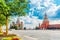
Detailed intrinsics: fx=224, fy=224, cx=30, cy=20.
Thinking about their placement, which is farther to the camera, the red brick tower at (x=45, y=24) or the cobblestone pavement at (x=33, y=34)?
the cobblestone pavement at (x=33, y=34)

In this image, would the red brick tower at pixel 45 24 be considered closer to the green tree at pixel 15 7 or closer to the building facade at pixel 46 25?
the building facade at pixel 46 25

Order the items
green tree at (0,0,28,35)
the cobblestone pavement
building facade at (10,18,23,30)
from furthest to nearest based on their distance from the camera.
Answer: the cobblestone pavement
building facade at (10,18,23,30)
green tree at (0,0,28,35)

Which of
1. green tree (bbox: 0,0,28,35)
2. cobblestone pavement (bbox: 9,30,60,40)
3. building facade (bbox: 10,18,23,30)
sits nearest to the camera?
green tree (bbox: 0,0,28,35)

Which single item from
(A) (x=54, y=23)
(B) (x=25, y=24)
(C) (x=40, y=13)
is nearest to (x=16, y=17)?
(B) (x=25, y=24)

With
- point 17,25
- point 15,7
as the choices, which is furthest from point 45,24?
point 15,7

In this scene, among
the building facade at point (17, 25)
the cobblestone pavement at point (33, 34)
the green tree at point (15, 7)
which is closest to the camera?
the green tree at point (15, 7)

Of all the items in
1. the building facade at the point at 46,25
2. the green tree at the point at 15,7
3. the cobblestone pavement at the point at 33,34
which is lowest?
the cobblestone pavement at the point at 33,34

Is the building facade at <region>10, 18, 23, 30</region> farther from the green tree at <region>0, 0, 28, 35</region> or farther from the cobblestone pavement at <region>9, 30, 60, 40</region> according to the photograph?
the green tree at <region>0, 0, 28, 35</region>

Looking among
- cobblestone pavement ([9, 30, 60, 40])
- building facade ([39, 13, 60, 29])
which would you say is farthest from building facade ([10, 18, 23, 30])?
building facade ([39, 13, 60, 29])

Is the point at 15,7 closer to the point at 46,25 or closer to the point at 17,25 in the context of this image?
the point at 17,25

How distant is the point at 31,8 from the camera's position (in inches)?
476

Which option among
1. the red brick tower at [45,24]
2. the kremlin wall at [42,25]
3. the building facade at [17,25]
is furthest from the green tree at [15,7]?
the red brick tower at [45,24]

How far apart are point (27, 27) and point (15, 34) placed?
0.89 m

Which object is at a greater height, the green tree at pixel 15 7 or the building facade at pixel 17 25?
the green tree at pixel 15 7
